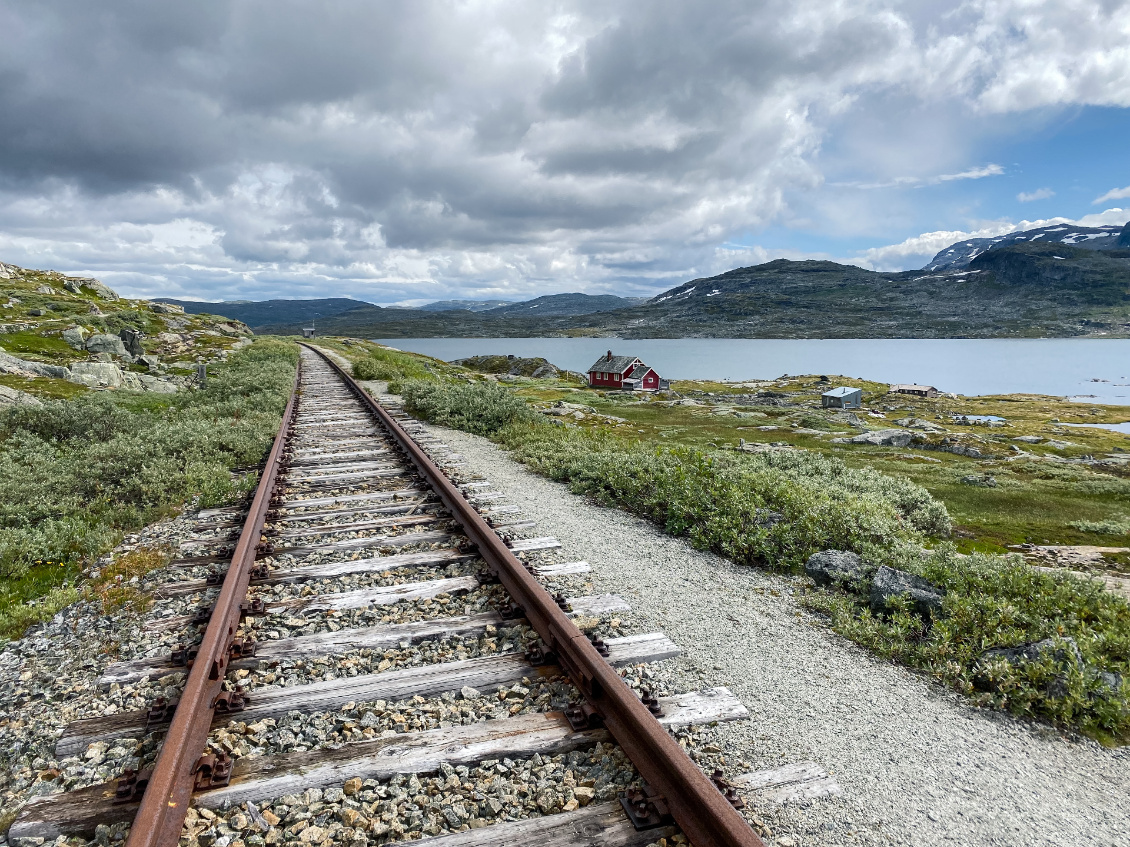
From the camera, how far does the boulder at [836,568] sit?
630cm

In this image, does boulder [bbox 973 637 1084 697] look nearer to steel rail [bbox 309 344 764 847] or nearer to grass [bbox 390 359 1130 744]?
grass [bbox 390 359 1130 744]

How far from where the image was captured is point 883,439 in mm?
33531

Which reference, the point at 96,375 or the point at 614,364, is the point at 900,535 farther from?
the point at 614,364

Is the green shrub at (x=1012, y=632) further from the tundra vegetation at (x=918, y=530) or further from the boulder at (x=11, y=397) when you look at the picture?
the boulder at (x=11, y=397)

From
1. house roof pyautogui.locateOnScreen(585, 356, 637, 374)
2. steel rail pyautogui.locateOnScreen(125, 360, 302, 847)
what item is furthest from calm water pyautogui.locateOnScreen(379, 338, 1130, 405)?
steel rail pyautogui.locateOnScreen(125, 360, 302, 847)

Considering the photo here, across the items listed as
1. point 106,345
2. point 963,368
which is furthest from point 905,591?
point 963,368

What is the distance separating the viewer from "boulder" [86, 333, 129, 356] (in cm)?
3484

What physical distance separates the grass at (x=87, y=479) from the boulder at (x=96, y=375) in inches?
469

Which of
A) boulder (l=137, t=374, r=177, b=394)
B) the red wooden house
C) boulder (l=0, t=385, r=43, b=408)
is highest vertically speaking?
boulder (l=0, t=385, r=43, b=408)

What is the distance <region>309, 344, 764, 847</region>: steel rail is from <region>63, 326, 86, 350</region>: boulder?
4170 centimetres

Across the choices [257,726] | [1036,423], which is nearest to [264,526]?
[257,726]

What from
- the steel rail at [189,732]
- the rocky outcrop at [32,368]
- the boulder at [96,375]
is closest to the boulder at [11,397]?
the boulder at [96,375]

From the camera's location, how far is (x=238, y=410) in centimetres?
1471

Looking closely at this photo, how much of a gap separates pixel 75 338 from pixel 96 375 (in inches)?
694
